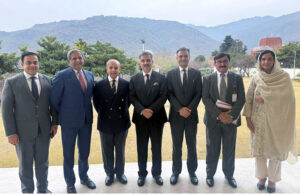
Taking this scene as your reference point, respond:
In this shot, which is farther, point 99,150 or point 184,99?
point 99,150

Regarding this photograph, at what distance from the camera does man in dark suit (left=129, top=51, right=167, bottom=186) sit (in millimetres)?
2469

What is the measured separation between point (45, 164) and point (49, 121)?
0.50m

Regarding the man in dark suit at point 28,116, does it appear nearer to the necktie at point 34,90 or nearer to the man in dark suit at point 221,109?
the necktie at point 34,90

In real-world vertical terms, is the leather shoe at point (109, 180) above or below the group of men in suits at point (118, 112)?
below

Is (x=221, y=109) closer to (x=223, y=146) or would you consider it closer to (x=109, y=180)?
(x=223, y=146)

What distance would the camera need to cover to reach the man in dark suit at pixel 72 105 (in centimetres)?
231

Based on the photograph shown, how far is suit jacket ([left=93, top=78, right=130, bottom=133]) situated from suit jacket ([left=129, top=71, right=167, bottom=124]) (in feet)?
0.42

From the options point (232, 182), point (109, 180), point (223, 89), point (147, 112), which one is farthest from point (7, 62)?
point (232, 182)

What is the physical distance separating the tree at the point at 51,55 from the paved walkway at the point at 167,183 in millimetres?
11445

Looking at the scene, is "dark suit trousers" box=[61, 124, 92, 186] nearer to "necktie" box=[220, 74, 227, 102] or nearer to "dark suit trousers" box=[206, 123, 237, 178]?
"dark suit trousers" box=[206, 123, 237, 178]

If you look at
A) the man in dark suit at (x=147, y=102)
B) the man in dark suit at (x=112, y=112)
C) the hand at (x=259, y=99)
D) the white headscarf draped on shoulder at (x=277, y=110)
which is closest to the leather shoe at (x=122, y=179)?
the man in dark suit at (x=112, y=112)

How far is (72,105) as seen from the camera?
232cm

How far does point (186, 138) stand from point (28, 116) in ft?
6.14

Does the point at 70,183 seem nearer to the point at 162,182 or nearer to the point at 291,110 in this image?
the point at 162,182
